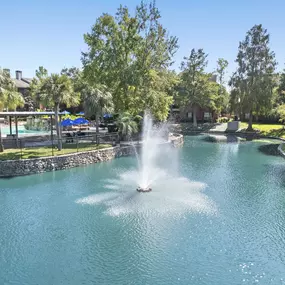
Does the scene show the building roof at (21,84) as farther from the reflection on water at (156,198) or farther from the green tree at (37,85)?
the reflection on water at (156,198)

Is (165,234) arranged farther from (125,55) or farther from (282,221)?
(125,55)

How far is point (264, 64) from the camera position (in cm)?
4162

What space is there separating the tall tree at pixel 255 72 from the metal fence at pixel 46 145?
23.3m

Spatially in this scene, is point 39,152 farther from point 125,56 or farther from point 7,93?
point 125,56

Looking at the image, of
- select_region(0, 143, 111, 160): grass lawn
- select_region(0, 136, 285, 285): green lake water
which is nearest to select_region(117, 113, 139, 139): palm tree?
select_region(0, 143, 111, 160): grass lawn

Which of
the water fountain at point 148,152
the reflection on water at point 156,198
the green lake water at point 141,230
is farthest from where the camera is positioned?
the water fountain at point 148,152

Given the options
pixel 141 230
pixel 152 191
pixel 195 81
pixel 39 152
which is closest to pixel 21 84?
pixel 195 81

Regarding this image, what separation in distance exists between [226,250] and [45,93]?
55.3ft

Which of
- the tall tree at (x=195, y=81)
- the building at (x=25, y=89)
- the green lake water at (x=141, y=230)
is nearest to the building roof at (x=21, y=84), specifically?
the building at (x=25, y=89)

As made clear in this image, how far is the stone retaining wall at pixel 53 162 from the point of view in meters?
18.3

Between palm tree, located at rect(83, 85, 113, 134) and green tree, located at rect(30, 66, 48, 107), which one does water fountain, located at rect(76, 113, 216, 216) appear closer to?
palm tree, located at rect(83, 85, 113, 134)

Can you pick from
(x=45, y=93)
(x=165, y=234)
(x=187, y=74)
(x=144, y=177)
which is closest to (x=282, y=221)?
(x=165, y=234)

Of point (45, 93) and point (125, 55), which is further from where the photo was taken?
point (125, 55)

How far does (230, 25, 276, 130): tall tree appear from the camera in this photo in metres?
40.4
